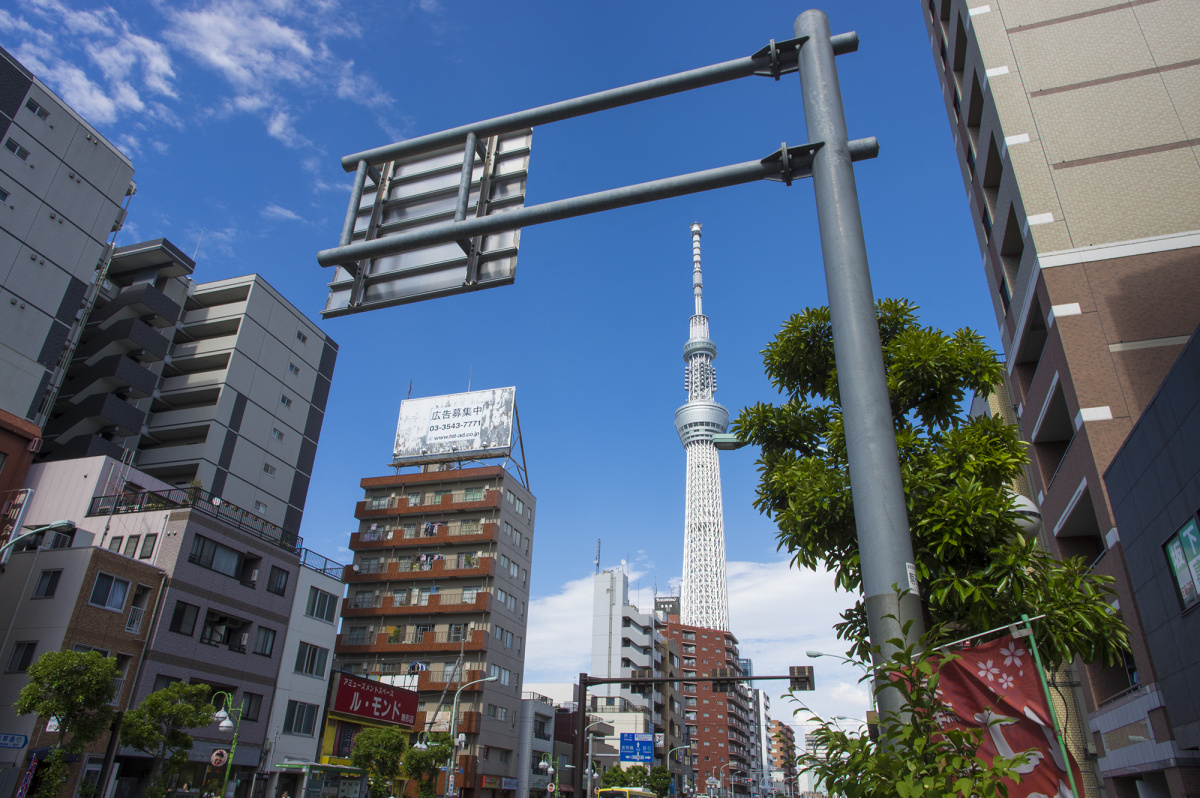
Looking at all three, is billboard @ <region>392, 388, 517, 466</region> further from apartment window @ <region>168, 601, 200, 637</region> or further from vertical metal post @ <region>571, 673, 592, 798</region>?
vertical metal post @ <region>571, 673, 592, 798</region>

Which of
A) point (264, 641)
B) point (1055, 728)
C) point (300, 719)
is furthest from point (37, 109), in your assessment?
point (1055, 728)

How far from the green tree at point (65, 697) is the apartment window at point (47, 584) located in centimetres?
762

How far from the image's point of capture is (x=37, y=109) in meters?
43.9

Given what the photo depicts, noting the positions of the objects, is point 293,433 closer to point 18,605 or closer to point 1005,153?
point 18,605

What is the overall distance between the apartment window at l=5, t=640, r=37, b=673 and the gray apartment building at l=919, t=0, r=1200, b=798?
35276 mm

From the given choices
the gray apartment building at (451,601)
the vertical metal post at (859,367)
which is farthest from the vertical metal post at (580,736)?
the gray apartment building at (451,601)

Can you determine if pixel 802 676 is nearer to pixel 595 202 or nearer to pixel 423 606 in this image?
pixel 595 202

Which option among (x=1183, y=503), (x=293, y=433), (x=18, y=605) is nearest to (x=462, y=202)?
(x=1183, y=503)

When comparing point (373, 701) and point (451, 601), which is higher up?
point (451, 601)

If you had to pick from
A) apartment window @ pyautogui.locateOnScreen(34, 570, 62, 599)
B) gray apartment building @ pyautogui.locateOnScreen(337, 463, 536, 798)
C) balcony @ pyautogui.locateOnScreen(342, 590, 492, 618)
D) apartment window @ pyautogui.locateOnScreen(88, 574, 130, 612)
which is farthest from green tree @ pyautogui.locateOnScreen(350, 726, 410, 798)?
balcony @ pyautogui.locateOnScreen(342, 590, 492, 618)

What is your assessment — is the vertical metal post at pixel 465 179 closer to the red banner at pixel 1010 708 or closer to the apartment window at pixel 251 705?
the red banner at pixel 1010 708

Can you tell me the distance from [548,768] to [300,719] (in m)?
29.6

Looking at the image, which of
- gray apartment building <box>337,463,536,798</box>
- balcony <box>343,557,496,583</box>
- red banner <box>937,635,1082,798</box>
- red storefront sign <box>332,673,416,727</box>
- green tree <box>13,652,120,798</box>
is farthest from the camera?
balcony <box>343,557,496,583</box>

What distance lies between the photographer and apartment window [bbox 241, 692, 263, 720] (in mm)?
34906
